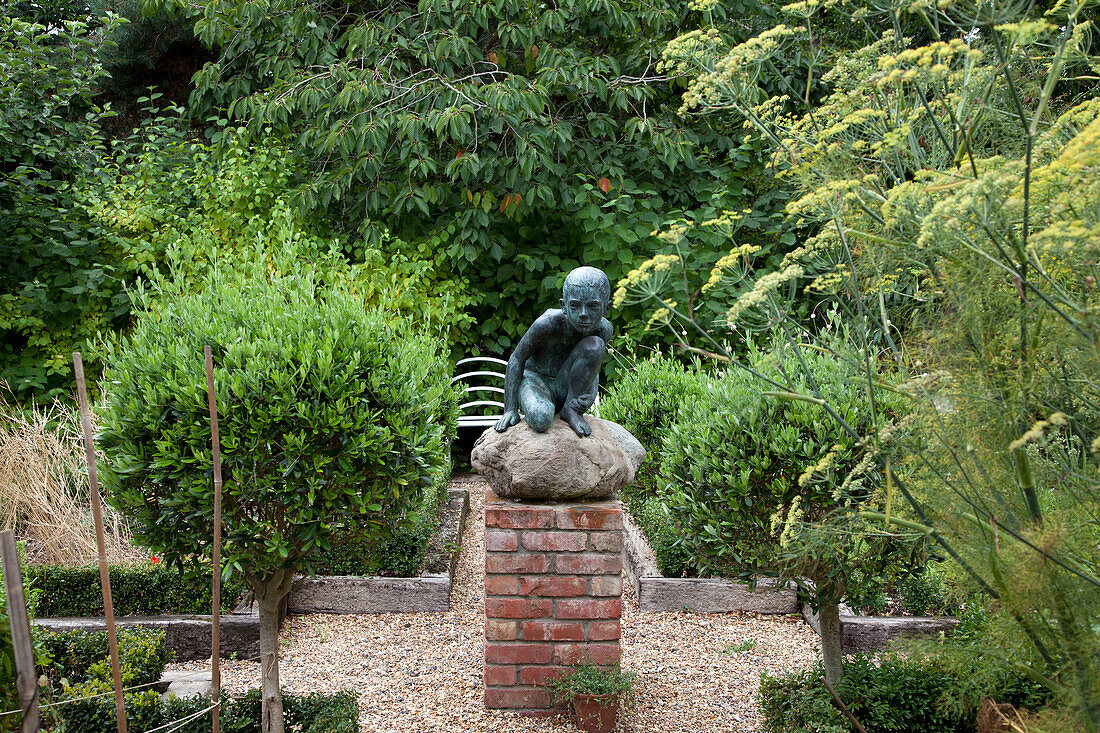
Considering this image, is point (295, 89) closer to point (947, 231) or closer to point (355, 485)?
point (355, 485)

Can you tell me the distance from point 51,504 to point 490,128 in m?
4.87

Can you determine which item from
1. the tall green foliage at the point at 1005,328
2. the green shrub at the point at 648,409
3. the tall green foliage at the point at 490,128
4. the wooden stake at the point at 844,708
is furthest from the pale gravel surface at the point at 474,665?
the tall green foliage at the point at 490,128

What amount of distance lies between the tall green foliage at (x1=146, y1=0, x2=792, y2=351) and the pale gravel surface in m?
4.13

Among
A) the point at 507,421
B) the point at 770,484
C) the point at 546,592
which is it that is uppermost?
the point at 507,421

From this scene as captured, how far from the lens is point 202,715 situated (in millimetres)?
3223

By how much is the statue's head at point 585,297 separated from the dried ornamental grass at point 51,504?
3.70m

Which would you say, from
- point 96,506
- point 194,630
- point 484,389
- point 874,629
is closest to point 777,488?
point 874,629

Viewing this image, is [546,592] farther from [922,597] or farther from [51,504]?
[51,504]

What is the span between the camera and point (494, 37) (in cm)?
869

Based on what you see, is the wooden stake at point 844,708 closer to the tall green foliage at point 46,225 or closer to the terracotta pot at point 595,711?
the terracotta pot at point 595,711

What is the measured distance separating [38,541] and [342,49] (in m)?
6.10


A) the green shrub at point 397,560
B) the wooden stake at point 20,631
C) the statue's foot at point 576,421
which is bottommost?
the green shrub at point 397,560

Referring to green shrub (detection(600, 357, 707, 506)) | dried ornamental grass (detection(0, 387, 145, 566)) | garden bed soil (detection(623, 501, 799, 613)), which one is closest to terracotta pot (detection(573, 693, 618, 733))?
garden bed soil (detection(623, 501, 799, 613))

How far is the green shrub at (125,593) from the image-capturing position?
4.72 metres
